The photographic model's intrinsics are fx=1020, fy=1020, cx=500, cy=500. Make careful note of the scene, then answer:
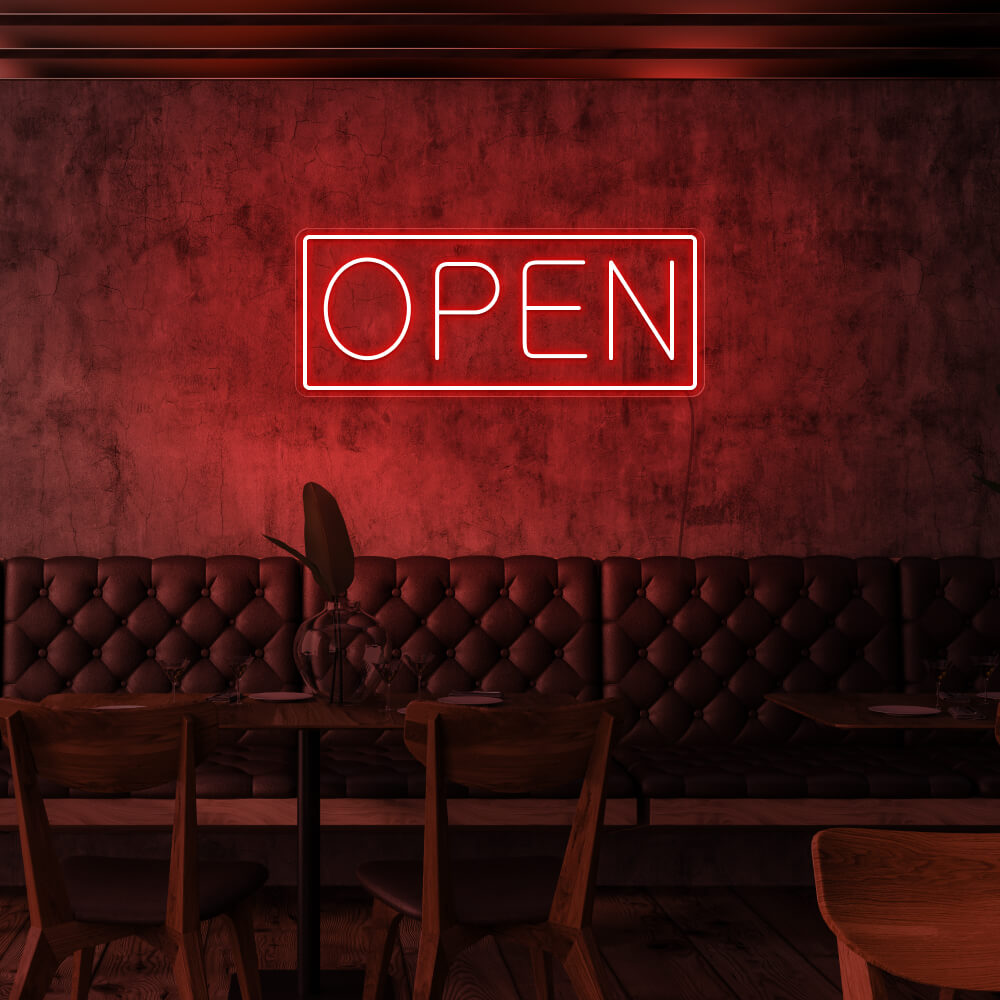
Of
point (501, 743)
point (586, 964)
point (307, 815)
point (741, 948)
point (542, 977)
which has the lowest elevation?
point (741, 948)

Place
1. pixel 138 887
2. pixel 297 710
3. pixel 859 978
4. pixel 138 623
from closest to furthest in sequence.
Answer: pixel 859 978 < pixel 138 887 < pixel 297 710 < pixel 138 623

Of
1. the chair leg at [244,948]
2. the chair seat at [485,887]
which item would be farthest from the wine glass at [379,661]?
the chair leg at [244,948]

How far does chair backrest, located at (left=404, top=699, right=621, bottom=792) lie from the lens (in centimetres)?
173

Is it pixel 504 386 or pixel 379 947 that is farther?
pixel 504 386

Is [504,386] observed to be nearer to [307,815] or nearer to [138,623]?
[138,623]

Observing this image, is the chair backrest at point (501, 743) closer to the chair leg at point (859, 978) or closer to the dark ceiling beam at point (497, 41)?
the chair leg at point (859, 978)

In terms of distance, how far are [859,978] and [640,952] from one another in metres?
1.79

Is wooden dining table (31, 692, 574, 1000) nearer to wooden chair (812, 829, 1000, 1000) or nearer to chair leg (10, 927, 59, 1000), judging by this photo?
chair leg (10, 927, 59, 1000)

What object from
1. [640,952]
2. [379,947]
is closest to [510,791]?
[379,947]

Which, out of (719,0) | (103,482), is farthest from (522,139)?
(103,482)

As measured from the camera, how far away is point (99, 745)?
1.71 m

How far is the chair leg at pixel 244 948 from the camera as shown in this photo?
2029mm

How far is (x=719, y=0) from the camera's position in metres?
3.27

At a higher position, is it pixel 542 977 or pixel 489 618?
pixel 489 618
